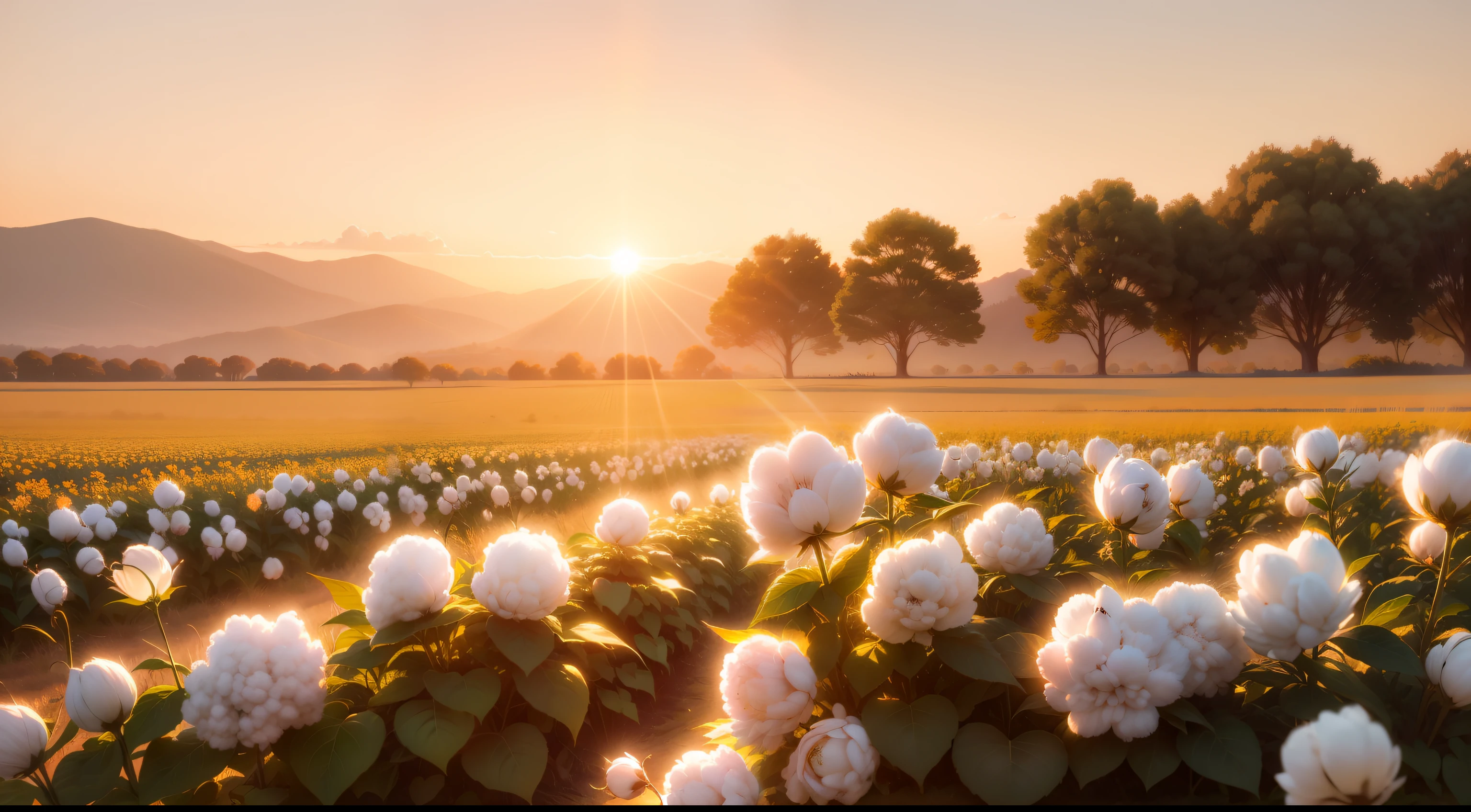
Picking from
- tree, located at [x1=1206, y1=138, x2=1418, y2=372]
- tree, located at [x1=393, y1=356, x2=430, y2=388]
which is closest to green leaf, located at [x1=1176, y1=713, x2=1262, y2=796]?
tree, located at [x1=393, y1=356, x2=430, y2=388]

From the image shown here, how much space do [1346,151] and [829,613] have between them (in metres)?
38.7

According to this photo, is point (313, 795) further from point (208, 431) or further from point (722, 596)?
point (208, 431)

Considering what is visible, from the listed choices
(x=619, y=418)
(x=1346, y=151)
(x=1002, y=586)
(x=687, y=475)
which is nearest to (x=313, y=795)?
(x=1002, y=586)

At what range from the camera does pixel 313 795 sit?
216 centimetres

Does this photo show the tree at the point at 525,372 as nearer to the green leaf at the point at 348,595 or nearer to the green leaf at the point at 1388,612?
the green leaf at the point at 348,595

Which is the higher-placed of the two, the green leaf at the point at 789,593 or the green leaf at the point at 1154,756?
the green leaf at the point at 789,593

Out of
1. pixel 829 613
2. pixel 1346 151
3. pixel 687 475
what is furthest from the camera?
pixel 1346 151

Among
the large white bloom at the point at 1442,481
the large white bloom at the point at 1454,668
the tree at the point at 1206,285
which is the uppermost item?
the tree at the point at 1206,285

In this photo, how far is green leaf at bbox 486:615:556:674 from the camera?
2.18 metres

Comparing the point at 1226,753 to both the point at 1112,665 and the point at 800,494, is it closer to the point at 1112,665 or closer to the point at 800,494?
the point at 1112,665

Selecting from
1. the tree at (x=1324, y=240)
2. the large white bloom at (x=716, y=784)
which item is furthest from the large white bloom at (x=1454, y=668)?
the tree at (x=1324, y=240)

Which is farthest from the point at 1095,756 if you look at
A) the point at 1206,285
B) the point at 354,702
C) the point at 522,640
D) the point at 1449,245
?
the point at 1449,245

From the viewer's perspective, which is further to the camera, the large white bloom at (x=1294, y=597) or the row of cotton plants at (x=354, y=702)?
the row of cotton plants at (x=354, y=702)

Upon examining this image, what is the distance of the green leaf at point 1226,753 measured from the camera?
4.73 feet
